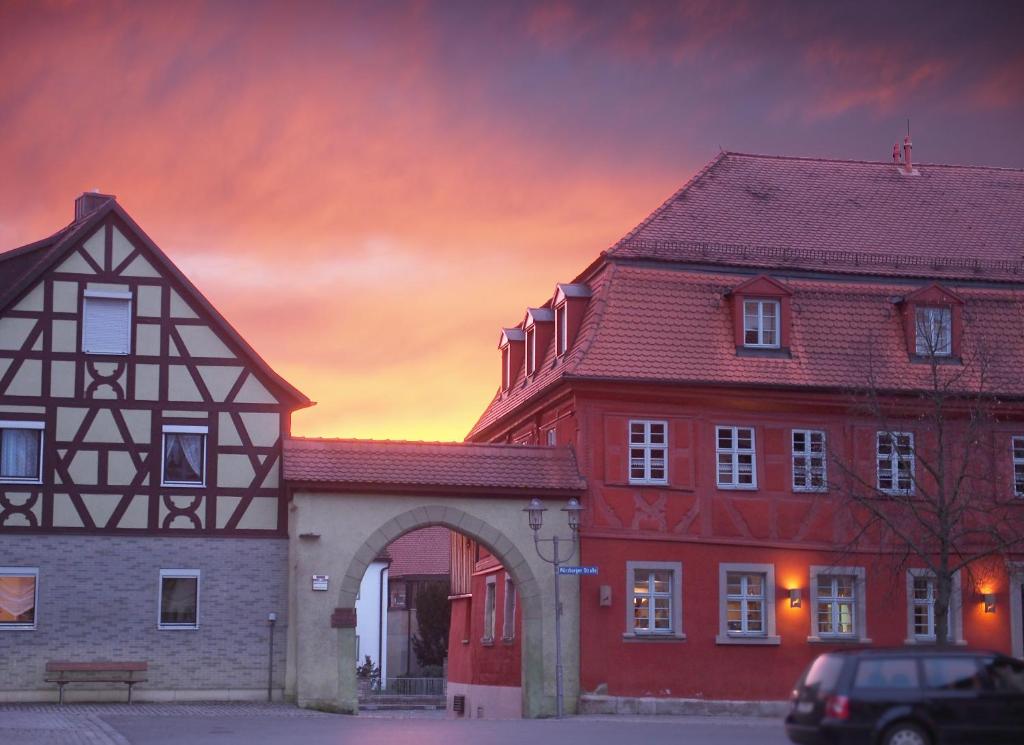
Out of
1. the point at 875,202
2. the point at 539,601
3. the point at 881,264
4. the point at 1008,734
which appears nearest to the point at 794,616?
the point at 539,601

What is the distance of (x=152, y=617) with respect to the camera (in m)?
35.1

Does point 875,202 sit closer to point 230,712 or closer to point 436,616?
point 230,712

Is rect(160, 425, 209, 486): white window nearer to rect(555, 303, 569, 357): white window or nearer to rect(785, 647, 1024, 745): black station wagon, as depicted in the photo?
rect(555, 303, 569, 357): white window

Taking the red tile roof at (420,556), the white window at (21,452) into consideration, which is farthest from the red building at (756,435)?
the red tile roof at (420,556)

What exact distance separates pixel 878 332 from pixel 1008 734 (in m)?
18.6

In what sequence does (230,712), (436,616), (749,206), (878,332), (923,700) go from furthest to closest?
(436,616) → (749,206) → (878,332) → (230,712) → (923,700)

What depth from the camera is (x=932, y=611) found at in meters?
37.4

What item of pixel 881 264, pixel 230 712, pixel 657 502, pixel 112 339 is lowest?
pixel 230 712

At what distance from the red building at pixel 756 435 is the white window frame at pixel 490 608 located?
3.11m

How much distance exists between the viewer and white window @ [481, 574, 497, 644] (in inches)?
1695

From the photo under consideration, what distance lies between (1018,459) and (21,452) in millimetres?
22569

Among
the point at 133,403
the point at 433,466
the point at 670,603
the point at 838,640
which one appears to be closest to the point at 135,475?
the point at 133,403

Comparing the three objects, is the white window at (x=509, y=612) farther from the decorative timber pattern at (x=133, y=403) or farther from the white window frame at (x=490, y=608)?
the decorative timber pattern at (x=133, y=403)

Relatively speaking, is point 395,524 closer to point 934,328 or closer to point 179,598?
point 179,598
